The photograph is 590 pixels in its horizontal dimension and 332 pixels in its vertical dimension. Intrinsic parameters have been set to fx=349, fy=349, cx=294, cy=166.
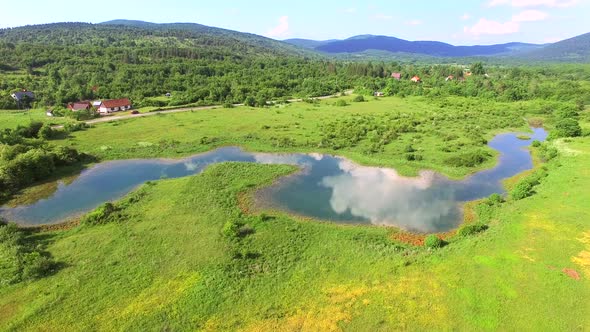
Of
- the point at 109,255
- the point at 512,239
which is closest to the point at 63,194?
the point at 109,255

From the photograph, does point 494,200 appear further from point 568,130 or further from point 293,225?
point 568,130

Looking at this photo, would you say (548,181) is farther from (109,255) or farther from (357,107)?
(357,107)

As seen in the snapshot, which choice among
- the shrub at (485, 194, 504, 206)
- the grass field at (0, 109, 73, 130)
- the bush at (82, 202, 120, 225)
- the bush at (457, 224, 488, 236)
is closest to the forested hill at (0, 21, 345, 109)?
the grass field at (0, 109, 73, 130)

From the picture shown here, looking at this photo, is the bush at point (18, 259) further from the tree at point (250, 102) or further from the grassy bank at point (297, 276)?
the tree at point (250, 102)

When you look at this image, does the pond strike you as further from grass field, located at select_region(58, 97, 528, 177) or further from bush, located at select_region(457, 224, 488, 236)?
grass field, located at select_region(58, 97, 528, 177)

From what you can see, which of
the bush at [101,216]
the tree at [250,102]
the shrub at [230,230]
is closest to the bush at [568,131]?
the shrub at [230,230]

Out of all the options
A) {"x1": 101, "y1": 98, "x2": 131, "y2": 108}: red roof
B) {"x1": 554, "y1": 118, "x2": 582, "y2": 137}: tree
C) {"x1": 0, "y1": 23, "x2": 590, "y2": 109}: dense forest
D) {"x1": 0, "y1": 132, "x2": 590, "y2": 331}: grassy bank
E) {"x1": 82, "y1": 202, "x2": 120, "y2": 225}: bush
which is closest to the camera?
{"x1": 0, "y1": 132, "x2": 590, "y2": 331}: grassy bank
